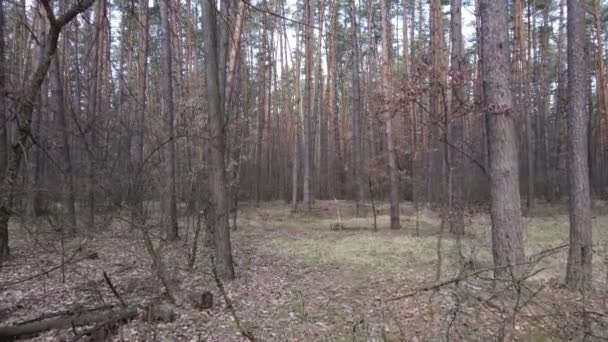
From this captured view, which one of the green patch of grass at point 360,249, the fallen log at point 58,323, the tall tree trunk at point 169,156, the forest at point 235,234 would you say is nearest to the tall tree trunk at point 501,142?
the forest at point 235,234

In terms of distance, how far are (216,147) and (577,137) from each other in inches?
190

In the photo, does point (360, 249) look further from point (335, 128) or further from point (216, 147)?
point (335, 128)

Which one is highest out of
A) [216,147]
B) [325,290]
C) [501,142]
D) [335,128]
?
[335,128]

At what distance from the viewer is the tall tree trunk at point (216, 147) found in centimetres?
550

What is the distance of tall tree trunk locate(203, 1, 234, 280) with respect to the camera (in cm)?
550

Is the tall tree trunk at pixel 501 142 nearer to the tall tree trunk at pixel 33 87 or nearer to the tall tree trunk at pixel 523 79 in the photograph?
the tall tree trunk at pixel 33 87

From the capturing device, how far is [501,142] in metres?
4.48

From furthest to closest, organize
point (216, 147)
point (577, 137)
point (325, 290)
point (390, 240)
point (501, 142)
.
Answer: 1. point (390, 240)
2. point (216, 147)
3. point (325, 290)
4. point (577, 137)
5. point (501, 142)

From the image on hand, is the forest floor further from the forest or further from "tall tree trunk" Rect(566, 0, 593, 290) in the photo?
"tall tree trunk" Rect(566, 0, 593, 290)

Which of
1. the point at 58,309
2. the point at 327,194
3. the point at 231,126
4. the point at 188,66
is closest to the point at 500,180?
the point at 58,309

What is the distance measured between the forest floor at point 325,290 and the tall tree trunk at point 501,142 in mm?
393

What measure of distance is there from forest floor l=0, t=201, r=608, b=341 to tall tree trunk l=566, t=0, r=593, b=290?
517mm

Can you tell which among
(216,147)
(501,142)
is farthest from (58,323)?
(501,142)

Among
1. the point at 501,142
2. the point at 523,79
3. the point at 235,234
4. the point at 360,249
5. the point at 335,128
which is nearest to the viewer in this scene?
the point at 501,142
